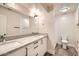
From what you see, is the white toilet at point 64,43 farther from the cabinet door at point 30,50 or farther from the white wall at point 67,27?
the cabinet door at point 30,50

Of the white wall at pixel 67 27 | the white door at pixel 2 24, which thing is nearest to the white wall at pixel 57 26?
the white wall at pixel 67 27

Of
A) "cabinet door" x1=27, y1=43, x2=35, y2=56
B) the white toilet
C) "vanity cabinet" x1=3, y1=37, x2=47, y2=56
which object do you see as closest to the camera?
"vanity cabinet" x1=3, y1=37, x2=47, y2=56

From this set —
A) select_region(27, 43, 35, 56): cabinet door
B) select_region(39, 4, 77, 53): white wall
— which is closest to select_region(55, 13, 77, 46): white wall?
select_region(39, 4, 77, 53): white wall

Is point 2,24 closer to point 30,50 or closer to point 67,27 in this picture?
point 30,50

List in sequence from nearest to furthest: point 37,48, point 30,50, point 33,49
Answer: point 30,50 → point 33,49 → point 37,48

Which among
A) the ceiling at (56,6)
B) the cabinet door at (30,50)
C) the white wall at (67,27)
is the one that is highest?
the ceiling at (56,6)

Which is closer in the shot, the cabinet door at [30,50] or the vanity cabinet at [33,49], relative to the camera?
the vanity cabinet at [33,49]

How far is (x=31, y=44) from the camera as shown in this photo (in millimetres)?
1601

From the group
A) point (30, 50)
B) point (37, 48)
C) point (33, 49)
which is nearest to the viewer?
point (30, 50)

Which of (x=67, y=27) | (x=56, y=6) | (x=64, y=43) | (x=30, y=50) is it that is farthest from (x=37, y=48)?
(x=56, y=6)

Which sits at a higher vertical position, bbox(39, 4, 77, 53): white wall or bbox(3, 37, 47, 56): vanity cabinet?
bbox(39, 4, 77, 53): white wall

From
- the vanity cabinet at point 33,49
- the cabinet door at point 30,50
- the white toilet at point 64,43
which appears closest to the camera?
the vanity cabinet at point 33,49

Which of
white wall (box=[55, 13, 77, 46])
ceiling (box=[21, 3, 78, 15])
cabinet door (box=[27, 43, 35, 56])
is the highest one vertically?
ceiling (box=[21, 3, 78, 15])

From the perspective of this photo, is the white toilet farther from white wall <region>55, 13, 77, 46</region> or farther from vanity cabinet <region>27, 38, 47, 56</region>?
vanity cabinet <region>27, 38, 47, 56</region>
